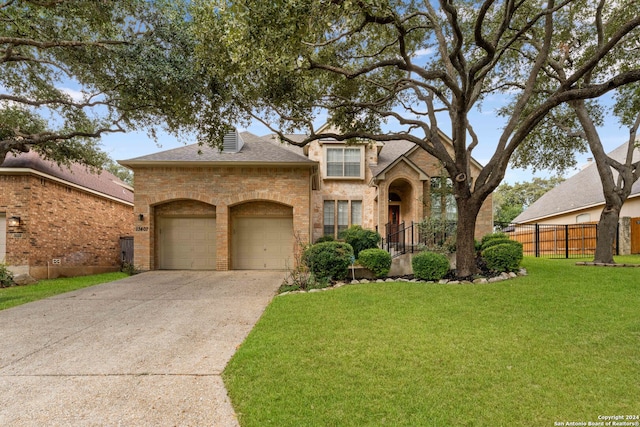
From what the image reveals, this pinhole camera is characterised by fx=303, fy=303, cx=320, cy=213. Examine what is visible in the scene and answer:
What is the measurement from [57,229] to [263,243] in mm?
8621

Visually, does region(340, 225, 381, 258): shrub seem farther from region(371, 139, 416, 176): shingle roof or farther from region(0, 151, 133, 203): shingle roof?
region(0, 151, 133, 203): shingle roof

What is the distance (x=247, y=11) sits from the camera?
5680 mm

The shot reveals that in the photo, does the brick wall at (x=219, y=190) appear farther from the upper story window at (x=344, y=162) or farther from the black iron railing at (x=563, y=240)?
the black iron railing at (x=563, y=240)

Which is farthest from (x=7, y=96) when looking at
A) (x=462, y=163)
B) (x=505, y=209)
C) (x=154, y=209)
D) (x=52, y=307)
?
(x=505, y=209)

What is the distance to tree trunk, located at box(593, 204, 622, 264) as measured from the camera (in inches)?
396

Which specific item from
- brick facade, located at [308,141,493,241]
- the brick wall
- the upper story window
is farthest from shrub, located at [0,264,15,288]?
the upper story window

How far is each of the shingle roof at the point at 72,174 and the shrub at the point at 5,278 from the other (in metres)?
3.86

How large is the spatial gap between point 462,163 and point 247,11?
672 centimetres

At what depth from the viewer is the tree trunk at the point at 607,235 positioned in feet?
33.0

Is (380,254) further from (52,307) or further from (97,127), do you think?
(97,127)

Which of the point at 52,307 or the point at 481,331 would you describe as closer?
the point at 481,331

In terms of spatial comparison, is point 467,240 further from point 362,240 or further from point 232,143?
point 232,143

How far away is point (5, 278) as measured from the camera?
1036 centimetres

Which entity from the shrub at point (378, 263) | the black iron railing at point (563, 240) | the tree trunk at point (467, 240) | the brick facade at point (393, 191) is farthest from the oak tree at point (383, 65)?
the black iron railing at point (563, 240)
